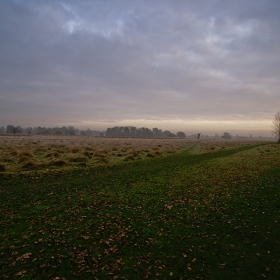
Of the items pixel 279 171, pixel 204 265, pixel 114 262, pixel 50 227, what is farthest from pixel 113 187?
pixel 279 171

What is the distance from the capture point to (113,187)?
12250 mm

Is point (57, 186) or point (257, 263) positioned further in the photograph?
point (57, 186)

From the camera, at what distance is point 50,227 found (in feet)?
23.2

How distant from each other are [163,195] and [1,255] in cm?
745

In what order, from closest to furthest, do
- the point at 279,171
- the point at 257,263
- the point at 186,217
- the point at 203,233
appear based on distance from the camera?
the point at 257,263
the point at 203,233
the point at 186,217
the point at 279,171

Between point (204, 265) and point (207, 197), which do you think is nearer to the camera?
point (204, 265)

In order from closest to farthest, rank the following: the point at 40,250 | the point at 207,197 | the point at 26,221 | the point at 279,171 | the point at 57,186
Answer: the point at 40,250 → the point at 26,221 → the point at 207,197 → the point at 57,186 → the point at 279,171

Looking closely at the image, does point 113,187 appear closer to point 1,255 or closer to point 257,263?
point 1,255

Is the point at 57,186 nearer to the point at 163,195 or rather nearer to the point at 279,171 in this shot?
the point at 163,195

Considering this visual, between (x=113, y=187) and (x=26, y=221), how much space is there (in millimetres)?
5463

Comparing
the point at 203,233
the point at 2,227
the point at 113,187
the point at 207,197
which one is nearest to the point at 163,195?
the point at 207,197

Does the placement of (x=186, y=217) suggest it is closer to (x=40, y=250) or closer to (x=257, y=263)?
(x=257, y=263)

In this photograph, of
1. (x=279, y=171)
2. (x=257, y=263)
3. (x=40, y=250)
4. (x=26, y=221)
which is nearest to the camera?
(x=257, y=263)

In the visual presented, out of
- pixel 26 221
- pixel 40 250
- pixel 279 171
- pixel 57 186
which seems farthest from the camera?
pixel 279 171
